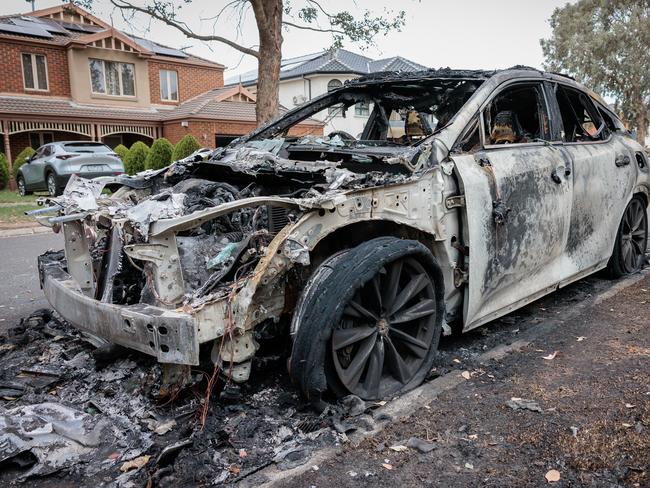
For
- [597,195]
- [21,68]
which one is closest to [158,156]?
[21,68]

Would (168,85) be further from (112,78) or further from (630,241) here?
(630,241)

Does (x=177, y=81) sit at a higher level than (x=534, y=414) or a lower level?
higher

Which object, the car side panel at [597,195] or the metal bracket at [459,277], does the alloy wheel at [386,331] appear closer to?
the metal bracket at [459,277]

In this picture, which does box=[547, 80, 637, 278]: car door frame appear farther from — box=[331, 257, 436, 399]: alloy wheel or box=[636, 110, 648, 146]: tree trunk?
box=[636, 110, 648, 146]: tree trunk

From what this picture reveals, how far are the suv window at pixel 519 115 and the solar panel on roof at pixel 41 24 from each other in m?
24.8

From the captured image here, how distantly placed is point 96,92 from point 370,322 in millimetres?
24567

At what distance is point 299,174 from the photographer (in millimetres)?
3502

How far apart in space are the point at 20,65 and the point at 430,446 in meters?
24.7

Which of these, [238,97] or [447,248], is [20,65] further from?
[447,248]

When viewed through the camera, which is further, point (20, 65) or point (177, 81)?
point (177, 81)

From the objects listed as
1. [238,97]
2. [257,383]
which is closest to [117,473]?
[257,383]

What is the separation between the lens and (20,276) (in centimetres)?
633

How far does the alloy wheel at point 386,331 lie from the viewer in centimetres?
302

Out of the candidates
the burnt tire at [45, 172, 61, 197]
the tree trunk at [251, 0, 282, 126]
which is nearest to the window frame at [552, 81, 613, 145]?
the tree trunk at [251, 0, 282, 126]
